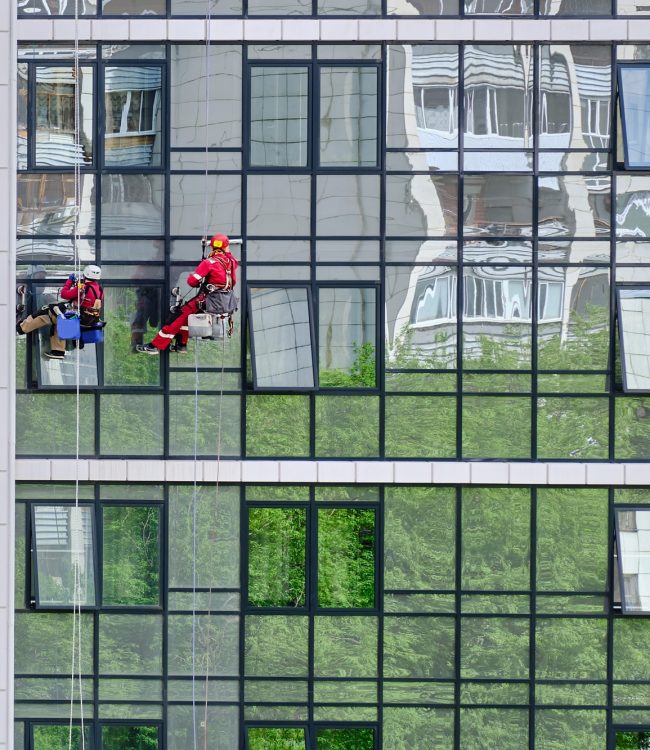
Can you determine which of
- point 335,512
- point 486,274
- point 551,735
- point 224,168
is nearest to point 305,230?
point 224,168

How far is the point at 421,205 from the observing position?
17844mm

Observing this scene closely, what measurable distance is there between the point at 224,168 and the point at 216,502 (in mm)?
5087

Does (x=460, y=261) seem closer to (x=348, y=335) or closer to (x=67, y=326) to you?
(x=348, y=335)

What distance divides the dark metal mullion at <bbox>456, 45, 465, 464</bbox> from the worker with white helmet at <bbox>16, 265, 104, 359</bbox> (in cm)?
538

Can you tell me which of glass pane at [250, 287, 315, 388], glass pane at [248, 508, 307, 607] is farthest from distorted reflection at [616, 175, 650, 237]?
glass pane at [248, 508, 307, 607]

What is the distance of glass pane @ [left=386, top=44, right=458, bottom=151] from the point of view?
17.8 metres

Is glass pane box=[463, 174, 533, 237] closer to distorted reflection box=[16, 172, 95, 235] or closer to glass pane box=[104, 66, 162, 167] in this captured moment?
glass pane box=[104, 66, 162, 167]

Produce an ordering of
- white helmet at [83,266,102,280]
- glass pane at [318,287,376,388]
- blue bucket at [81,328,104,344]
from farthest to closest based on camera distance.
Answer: glass pane at [318,287,376,388]
blue bucket at [81,328,104,344]
white helmet at [83,266,102,280]

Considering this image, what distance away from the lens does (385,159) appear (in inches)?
700

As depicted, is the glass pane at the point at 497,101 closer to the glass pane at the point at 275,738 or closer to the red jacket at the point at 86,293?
the red jacket at the point at 86,293

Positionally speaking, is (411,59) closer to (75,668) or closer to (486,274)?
(486,274)

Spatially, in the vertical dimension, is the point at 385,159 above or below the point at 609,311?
above

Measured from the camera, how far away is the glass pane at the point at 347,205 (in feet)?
58.4

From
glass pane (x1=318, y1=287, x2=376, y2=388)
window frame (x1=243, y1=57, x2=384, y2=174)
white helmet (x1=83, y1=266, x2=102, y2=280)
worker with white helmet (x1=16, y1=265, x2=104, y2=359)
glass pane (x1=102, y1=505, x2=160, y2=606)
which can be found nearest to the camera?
white helmet (x1=83, y1=266, x2=102, y2=280)
